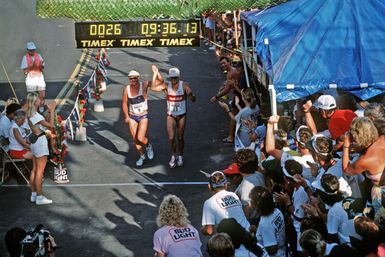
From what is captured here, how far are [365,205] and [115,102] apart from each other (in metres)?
11.5

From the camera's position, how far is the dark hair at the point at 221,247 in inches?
248

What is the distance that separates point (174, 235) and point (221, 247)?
3.56ft

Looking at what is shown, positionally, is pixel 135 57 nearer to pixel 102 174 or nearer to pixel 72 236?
pixel 102 174

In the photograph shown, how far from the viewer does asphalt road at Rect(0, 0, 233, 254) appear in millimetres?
10688

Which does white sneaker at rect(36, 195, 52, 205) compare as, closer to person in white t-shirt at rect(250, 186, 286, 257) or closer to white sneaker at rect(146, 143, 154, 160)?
white sneaker at rect(146, 143, 154, 160)

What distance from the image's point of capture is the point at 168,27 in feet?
36.7

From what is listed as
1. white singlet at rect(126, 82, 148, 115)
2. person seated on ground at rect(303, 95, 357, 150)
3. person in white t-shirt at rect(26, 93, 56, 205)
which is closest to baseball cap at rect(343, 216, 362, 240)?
person seated on ground at rect(303, 95, 357, 150)

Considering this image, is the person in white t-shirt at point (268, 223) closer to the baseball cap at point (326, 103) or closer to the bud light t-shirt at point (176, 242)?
the bud light t-shirt at point (176, 242)

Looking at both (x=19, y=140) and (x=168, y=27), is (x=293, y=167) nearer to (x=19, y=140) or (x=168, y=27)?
(x=168, y=27)

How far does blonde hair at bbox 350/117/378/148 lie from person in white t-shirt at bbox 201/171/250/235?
1.54m

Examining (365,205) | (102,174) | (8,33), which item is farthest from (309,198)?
(8,33)

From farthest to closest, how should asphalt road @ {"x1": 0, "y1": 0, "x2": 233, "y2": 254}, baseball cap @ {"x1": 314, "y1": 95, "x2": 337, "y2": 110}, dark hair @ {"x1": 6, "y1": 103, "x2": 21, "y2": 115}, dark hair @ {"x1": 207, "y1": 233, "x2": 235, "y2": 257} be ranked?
1. dark hair @ {"x1": 6, "y1": 103, "x2": 21, "y2": 115}
2. asphalt road @ {"x1": 0, "y1": 0, "x2": 233, "y2": 254}
3. baseball cap @ {"x1": 314, "y1": 95, "x2": 337, "y2": 110}
4. dark hair @ {"x1": 207, "y1": 233, "x2": 235, "y2": 257}

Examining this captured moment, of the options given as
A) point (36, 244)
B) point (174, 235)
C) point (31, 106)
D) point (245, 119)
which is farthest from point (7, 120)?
point (174, 235)

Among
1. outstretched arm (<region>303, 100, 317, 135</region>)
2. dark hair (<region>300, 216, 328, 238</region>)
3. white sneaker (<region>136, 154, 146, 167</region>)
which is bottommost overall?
white sneaker (<region>136, 154, 146, 167</region>)
